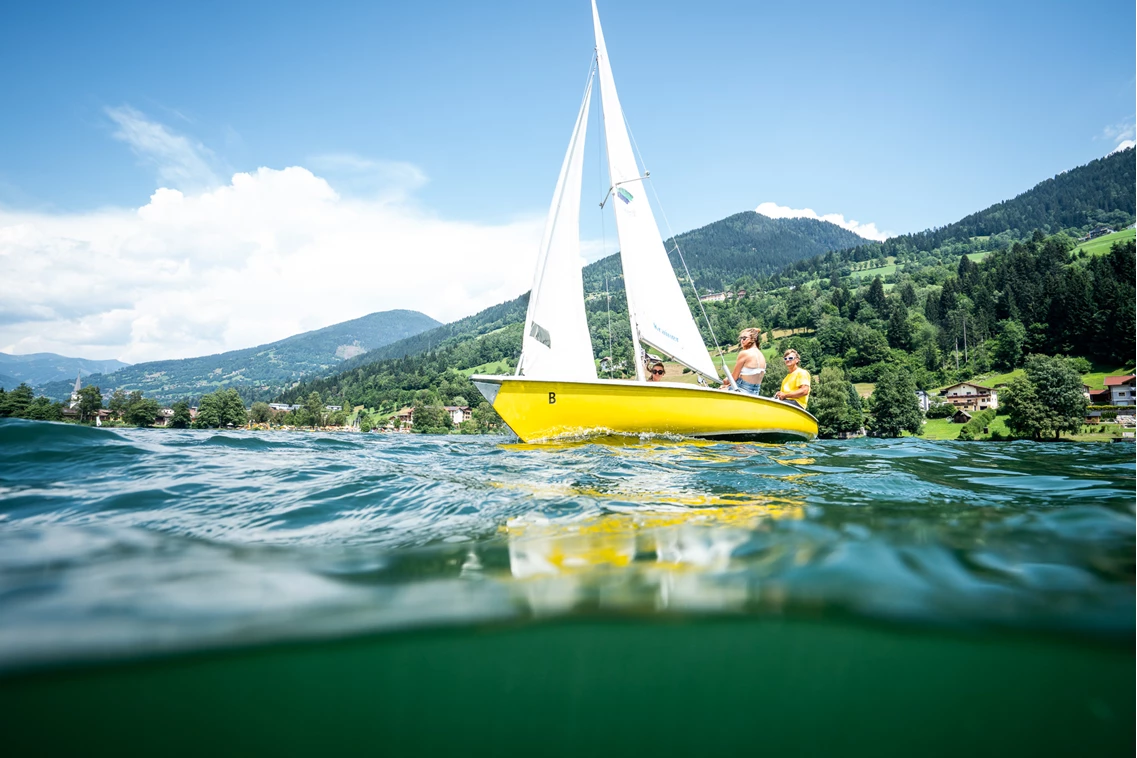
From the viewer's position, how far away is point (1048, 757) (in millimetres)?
2145

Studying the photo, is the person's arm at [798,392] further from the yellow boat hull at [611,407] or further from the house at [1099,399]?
the house at [1099,399]

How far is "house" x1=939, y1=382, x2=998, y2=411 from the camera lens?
2429 inches

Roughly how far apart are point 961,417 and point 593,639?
71.7m

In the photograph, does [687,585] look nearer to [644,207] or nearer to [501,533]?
[501,533]

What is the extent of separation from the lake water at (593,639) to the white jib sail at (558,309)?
6851 millimetres

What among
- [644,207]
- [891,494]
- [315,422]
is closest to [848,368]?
[315,422]

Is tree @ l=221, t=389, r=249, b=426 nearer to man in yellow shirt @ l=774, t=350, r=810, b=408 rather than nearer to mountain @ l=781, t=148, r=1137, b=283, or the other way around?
man in yellow shirt @ l=774, t=350, r=810, b=408

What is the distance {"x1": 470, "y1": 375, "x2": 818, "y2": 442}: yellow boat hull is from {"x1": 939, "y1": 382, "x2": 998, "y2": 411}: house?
66.3m

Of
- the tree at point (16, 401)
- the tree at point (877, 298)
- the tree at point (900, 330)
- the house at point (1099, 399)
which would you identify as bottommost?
the house at point (1099, 399)

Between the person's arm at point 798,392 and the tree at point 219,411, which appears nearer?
the person's arm at point 798,392

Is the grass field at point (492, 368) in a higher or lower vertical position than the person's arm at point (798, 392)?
higher

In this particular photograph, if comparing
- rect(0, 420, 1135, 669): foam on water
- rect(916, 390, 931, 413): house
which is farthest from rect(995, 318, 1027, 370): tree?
rect(0, 420, 1135, 669): foam on water

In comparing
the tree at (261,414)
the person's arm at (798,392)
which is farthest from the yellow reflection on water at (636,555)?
the tree at (261,414)

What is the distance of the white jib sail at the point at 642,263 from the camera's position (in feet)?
37.9
